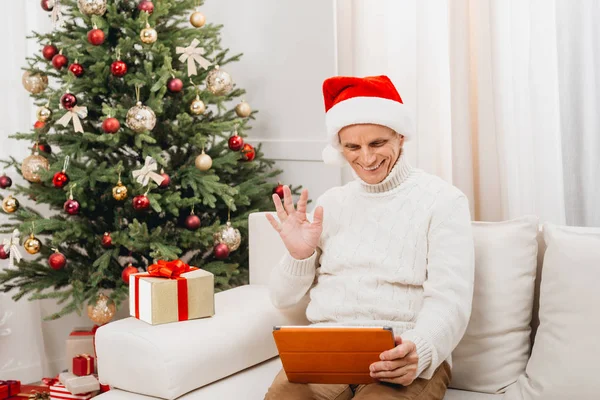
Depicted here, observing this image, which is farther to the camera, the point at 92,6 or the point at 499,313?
the point at 92,6

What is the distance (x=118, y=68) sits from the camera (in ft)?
8.72

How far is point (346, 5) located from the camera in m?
2.94

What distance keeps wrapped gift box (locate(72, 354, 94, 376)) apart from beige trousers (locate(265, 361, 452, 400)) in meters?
1.21

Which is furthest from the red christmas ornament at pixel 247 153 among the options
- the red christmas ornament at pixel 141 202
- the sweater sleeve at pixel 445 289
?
the sweater sleeve at pixel 445 289

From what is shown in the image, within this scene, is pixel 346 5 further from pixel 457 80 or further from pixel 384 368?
pixel 384 368

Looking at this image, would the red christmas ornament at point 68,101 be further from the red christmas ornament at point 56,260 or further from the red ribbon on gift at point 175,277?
the red ribbon on gift at point 175,277

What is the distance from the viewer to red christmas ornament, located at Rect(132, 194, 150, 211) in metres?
2.63

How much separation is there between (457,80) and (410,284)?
0.93 meters

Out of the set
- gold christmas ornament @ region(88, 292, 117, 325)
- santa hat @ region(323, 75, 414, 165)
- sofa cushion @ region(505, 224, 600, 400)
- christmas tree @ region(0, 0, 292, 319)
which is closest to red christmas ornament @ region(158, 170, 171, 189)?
christmas tree @ region(0, 0, 292, 319)

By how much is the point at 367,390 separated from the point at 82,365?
4.80 feet

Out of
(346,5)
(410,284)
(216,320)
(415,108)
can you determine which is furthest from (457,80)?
(216,320)

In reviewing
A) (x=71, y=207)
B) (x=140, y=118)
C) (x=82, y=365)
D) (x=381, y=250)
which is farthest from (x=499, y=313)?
(x=82, y=365)

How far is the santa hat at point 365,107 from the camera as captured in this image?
195 cm

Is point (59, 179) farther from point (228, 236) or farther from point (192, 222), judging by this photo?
point (228, 236)
